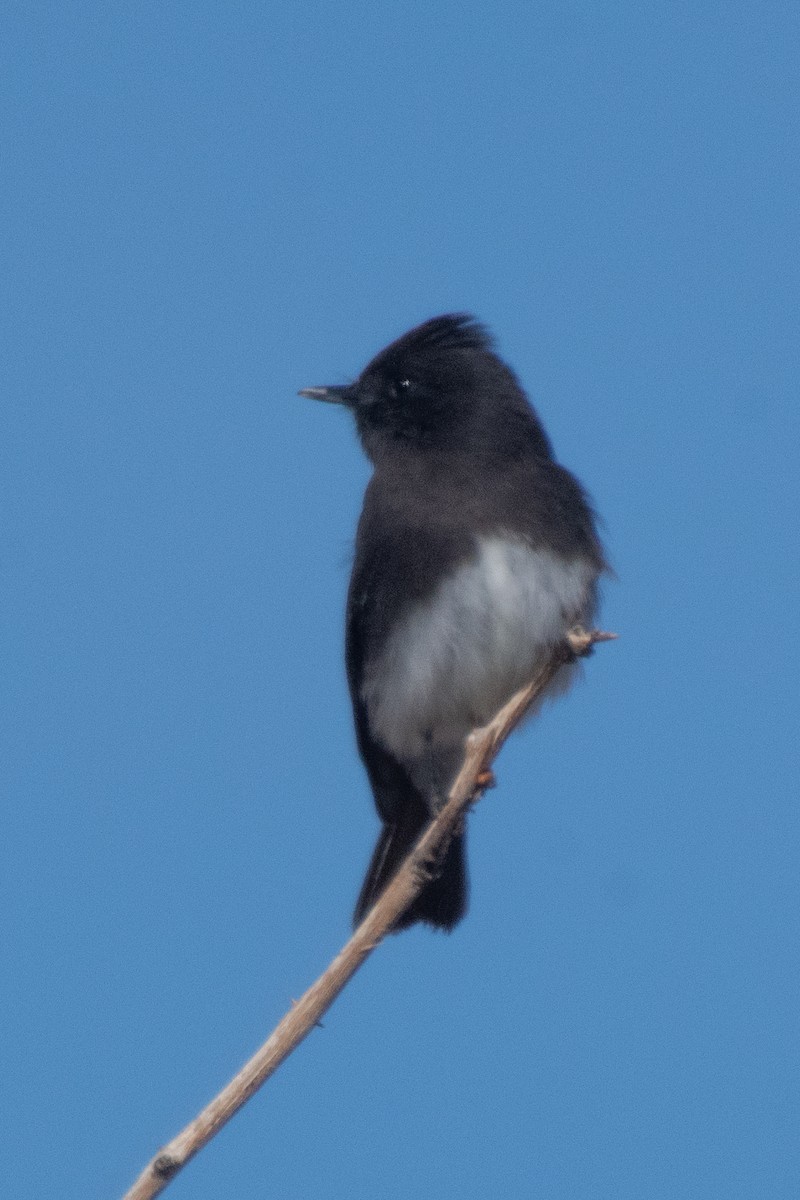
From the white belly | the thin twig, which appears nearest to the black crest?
the white belly

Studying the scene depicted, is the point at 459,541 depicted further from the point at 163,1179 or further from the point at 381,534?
the point at 163,1179

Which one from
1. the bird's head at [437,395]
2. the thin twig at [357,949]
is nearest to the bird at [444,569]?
the bird's head at [437,395]

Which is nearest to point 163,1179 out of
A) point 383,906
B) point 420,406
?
point 383,906

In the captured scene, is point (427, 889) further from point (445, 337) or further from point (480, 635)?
point (445, 337)

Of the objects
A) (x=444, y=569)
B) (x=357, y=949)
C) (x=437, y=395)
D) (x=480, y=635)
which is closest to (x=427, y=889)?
(x=480, y=635)

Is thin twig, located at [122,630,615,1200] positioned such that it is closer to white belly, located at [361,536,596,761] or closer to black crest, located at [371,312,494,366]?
white belly, located at [361,536,596,761]

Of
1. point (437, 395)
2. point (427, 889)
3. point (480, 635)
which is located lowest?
point (427, 889)
